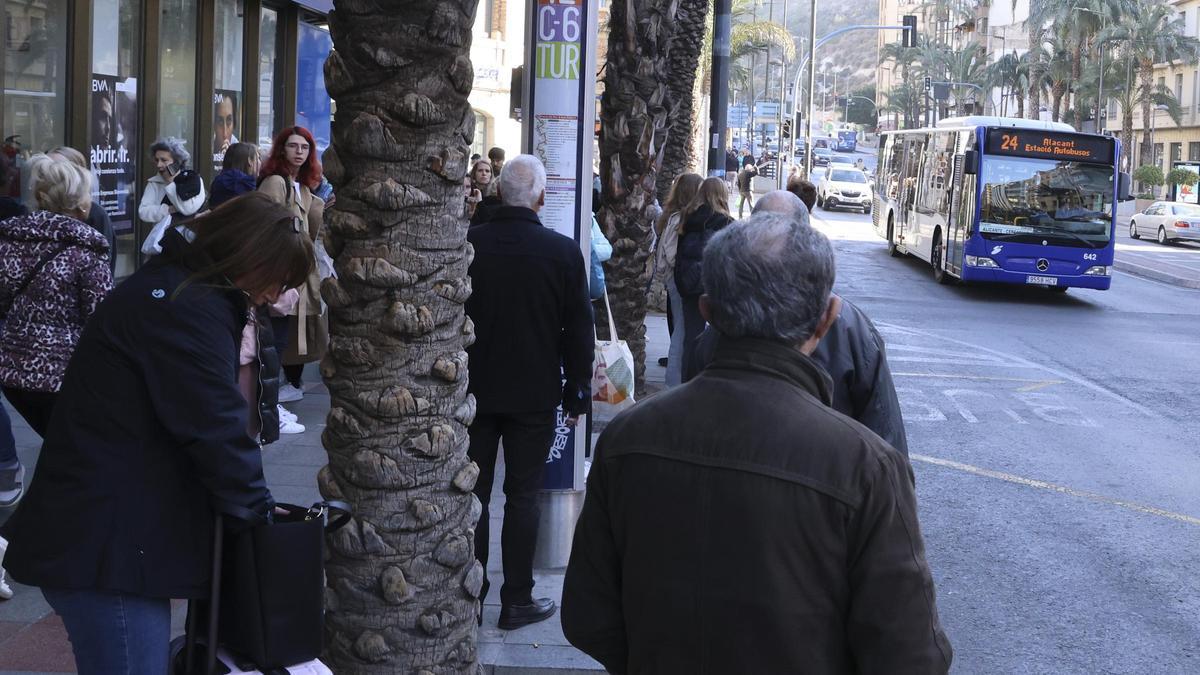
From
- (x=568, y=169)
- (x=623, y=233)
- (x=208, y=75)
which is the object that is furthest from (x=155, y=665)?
(x=208, y=75)

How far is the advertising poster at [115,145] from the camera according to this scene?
12672 millimetres

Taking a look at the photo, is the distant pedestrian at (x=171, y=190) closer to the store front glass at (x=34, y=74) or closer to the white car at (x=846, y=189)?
the store front glass at (x=34, y=74)

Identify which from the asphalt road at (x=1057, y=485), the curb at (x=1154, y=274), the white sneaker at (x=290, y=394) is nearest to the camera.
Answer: the asphalt road at (x=1057, y=485)

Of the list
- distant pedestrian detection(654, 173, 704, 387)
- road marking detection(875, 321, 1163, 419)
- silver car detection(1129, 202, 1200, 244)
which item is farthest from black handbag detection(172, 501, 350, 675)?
silver car detection(1129, 202, 1200, 244)

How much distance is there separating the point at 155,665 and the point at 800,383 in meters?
1.65

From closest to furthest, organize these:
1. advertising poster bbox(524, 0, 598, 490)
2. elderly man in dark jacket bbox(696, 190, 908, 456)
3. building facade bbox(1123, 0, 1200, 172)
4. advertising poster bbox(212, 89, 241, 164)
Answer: elderly man in dark jacket bbox(696, 190, 908, 456)
advertising poster bbox(524, 0, 598, 490)
advertising poster bbox(212, 89, 241, 164)
building facade bbox(1123, 0, 1200, 172)

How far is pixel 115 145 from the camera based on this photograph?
13102 millimetres

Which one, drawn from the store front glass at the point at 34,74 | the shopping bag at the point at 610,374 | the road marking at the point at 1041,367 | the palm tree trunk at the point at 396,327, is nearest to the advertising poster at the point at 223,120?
the store front glass at the point at 34,74

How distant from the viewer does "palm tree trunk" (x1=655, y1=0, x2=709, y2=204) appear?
16.0 meters

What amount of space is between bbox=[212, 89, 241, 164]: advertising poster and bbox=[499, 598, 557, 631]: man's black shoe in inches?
436

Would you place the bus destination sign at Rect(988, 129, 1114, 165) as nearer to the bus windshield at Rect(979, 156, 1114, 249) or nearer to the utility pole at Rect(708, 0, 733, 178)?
the bus windshield at Rect(979, 156, 1114, 249)

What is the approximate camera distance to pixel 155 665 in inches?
120

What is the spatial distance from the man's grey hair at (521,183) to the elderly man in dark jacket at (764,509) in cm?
299

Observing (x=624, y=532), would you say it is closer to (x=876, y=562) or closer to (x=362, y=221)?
(x=876, y=562)
